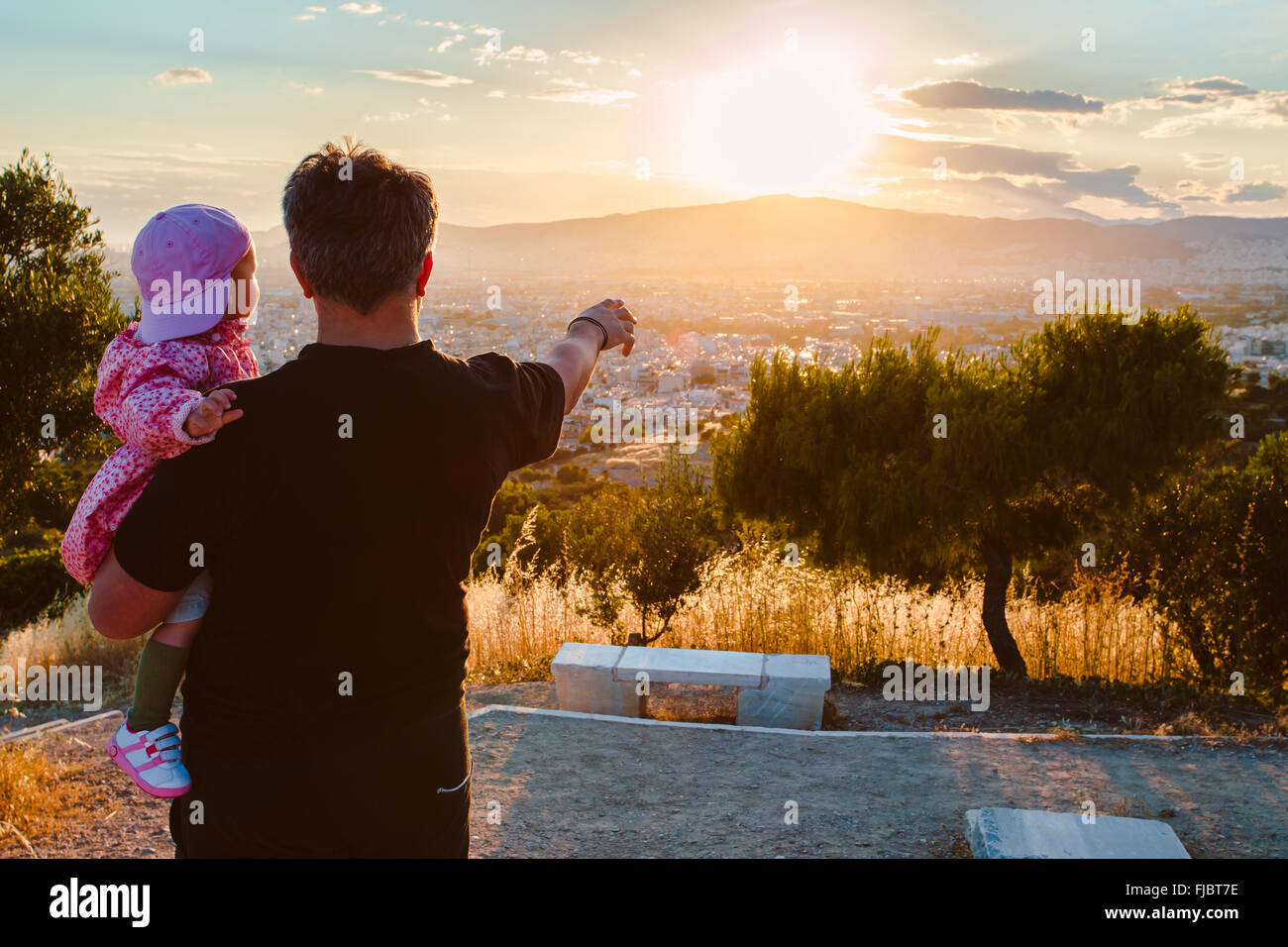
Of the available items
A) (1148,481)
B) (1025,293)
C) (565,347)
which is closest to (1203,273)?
(1025,293)

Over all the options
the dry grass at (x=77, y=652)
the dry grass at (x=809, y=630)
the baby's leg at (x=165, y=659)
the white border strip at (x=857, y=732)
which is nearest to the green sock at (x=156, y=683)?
the baby's leg at (x=165, y=659)

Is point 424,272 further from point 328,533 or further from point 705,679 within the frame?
point 705,679

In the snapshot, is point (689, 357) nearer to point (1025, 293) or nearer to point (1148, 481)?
point (1148, 481)

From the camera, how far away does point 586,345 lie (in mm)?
2068

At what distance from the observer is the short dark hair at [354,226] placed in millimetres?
1501

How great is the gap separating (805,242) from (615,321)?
9425cm

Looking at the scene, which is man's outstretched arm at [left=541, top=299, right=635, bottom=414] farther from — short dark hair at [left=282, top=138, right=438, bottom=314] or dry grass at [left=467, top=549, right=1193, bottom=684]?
dry grass at [left=467, top=549, right=1193, bottom=684]

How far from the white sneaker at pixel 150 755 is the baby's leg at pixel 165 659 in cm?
2

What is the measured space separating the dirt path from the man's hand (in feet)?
8.92

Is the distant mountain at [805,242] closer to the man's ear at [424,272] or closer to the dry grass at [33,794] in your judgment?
the dry grass at [33,794]

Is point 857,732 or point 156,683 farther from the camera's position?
point 857,732

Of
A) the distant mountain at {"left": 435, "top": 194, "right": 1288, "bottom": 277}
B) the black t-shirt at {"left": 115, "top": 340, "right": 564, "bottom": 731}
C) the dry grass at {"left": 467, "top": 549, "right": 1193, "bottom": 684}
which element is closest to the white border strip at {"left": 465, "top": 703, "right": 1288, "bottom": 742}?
the dry grass at {"left": 467, "top": 549, "right": 1193, "bottom": 684}
